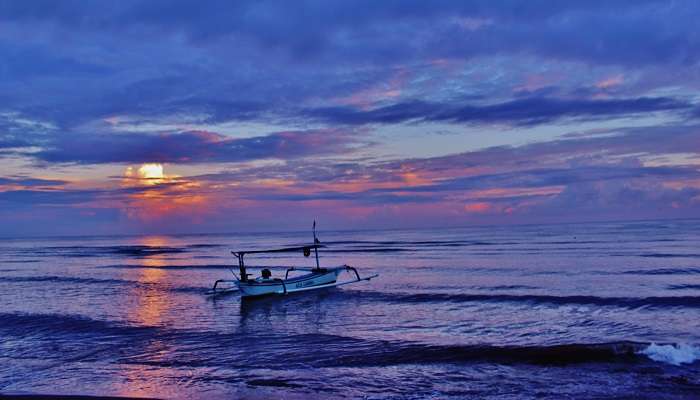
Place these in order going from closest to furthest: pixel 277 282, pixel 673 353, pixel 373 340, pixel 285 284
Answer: pixel 673 353, pixel 373 340, pixel 277 282, pixel 285 284

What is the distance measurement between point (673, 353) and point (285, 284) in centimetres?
2154

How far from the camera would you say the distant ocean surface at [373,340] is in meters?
14.5

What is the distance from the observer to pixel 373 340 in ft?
66.0

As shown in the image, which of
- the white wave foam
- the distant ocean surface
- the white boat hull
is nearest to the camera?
the distant ocean surface

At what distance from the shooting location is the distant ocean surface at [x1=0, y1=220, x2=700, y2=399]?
47.6 feet

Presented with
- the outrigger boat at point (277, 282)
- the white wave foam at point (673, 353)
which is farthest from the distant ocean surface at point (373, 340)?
the outrigger boat at point (277, 282)

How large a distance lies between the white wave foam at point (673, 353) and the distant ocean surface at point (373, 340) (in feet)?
0.18

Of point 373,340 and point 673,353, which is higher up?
point 373,340

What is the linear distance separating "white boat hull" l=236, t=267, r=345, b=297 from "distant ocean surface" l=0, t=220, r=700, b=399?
79 cm

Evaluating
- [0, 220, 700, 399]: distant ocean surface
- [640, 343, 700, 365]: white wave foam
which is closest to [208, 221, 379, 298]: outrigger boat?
[0, 220, 700, 399]: distant ocean surface

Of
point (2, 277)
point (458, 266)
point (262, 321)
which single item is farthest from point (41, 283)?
point (458, 266)

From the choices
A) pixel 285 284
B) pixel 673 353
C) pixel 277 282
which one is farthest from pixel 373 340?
pixel 285 284

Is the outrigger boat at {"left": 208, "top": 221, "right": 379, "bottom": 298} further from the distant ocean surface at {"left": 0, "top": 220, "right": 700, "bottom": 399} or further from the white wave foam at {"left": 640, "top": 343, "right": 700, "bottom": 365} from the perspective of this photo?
the white wave foam at {"left": 640, "top": 343, "right": 700, "bottom": 365}

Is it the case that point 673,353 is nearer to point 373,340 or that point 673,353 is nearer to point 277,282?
point 373,340
